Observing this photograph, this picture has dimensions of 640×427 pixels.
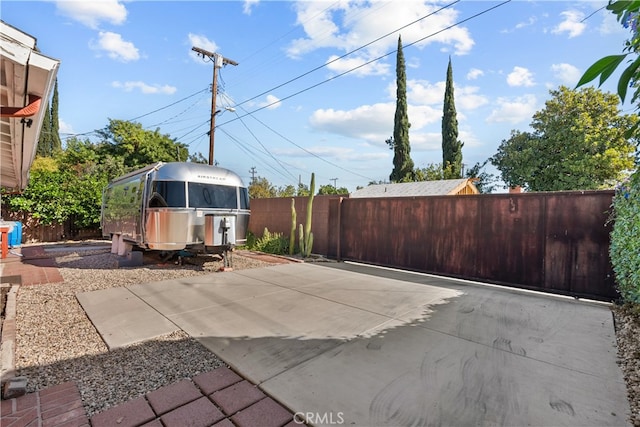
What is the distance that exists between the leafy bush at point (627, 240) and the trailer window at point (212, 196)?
25.3ft

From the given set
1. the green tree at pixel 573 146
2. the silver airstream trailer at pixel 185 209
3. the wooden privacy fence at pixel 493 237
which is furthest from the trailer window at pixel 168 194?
the green tree at pixel 573 146

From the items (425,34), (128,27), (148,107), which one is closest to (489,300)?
(425,34)

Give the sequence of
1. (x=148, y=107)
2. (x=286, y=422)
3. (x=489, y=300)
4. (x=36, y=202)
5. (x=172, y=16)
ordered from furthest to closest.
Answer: (x=148, y=107)
(x=36, y=202)
(x=172, y=16)
(x=489, y=300)
(x=286, y=422)

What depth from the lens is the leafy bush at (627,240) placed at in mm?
4016

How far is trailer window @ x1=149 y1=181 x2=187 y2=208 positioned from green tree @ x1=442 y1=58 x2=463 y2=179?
27.2 m

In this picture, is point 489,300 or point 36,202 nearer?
point 489,300

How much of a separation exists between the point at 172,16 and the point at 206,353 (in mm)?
8733

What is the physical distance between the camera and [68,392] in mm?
2533

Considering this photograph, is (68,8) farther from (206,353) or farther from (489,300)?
(489,300)

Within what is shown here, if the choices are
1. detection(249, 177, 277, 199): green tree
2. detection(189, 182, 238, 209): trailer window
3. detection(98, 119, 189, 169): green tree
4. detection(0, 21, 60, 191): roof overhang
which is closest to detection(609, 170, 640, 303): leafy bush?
detection(0, 21, 60, 191): roof overhang

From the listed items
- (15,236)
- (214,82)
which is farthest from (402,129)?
(15,236)

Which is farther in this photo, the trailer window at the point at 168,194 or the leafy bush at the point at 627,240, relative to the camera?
the trailer window at the point at 168,194

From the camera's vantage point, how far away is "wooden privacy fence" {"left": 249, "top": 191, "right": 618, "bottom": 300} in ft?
18.3

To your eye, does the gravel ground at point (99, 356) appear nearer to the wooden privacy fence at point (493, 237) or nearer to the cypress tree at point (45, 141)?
the wooden privacy fence at point (493, 237)
